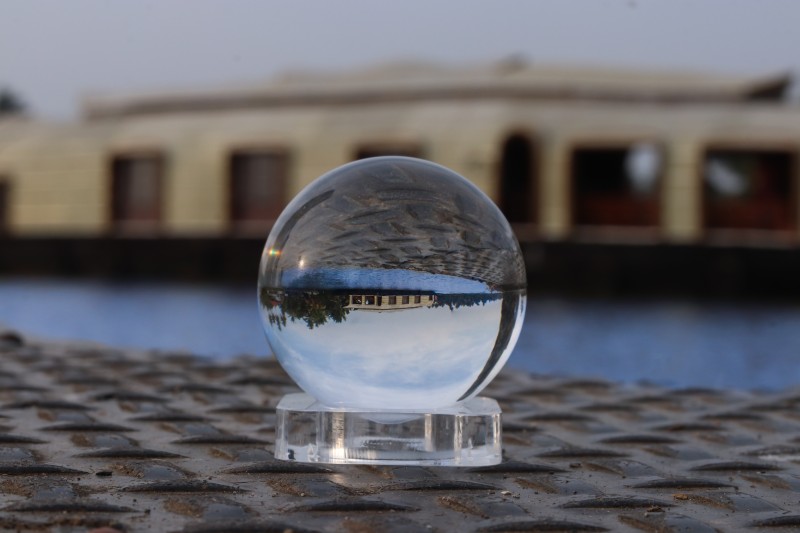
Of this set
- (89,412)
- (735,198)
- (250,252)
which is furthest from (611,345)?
(735,198)

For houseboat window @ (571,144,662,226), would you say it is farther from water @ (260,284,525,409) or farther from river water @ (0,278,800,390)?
water @ (260,284,525,409)

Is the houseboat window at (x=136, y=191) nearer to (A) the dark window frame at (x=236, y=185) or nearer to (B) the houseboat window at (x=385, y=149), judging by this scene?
(A) the dark window frame at (x=236, y=185)

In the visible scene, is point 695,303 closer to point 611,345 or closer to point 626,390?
point 611,345

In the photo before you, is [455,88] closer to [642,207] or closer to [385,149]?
[385,149]

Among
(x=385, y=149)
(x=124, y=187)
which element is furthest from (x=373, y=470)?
(x=124, y=187)

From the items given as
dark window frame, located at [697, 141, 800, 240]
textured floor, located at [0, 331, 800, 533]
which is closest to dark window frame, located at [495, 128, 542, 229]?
dark window frame, located at [697, 141, 800, 240]

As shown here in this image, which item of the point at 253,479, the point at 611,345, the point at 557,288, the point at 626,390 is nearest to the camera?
the point at 253,479

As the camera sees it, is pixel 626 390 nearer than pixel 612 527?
No

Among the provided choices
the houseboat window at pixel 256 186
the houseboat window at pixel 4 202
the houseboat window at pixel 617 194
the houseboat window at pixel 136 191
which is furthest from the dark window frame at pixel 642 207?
the houseboat window at pixel 4 202
